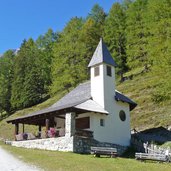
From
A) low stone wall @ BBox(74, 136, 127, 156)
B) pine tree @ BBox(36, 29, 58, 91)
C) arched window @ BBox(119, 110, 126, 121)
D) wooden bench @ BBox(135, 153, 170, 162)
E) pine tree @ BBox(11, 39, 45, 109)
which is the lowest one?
wooden bench @ BBox(135, 153, 170, 162)

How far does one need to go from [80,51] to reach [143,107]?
2175cm

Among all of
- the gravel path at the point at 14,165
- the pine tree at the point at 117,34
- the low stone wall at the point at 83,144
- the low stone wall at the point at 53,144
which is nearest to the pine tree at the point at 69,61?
the pine tree at the point at 117,34

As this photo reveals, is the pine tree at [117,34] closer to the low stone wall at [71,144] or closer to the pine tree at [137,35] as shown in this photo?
the pine tree at [137,35]

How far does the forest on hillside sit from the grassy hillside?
130 cm

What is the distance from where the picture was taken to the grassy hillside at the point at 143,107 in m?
38.0

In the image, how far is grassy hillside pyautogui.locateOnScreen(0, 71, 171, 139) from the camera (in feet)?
125

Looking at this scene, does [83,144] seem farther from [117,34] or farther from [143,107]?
[117,34]

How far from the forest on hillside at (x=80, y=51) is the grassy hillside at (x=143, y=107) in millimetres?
1304

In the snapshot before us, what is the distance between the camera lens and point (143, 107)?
43438 mm

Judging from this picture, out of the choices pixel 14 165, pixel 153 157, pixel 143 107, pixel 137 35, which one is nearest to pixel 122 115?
pixel 143 107

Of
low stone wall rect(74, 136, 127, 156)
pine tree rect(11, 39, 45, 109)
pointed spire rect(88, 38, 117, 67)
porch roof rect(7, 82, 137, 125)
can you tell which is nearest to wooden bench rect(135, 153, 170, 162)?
low stone wall rect(74, 136, 127, 156)

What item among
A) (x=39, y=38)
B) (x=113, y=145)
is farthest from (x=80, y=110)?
(x=39, y=38)

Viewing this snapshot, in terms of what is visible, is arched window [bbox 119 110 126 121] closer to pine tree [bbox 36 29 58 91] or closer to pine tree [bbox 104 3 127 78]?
pine tree [bbox 104 3 127 78]

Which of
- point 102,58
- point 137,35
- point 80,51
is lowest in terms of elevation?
point 102,58
